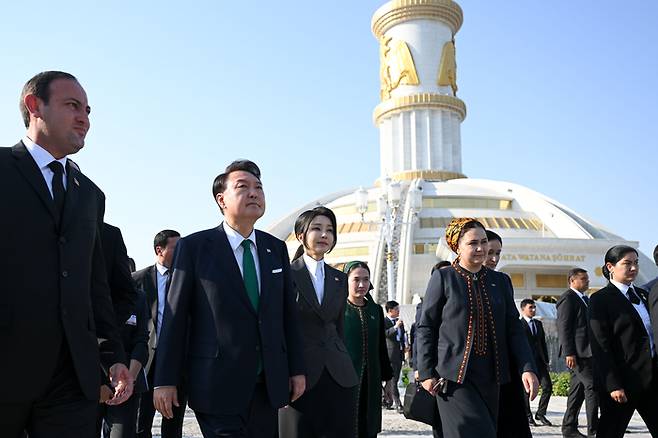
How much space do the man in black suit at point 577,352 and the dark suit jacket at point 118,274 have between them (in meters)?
5.19

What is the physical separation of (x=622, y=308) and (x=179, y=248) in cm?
383

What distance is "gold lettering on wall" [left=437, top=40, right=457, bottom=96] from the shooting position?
131 ft

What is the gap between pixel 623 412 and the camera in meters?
5.86

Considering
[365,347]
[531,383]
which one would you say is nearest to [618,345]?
[531,383]

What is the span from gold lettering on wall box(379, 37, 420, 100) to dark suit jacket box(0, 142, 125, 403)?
37.8 metres

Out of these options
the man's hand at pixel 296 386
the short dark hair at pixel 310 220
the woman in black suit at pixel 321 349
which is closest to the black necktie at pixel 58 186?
the man's hand at pixel 296 386

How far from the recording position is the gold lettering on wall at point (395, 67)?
39781 millimetres

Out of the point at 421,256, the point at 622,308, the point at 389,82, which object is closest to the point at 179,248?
the point at 622,308

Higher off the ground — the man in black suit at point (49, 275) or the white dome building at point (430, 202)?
the white dome building at point (430, 202)

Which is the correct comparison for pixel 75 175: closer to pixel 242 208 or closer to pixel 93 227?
pixel 93 227

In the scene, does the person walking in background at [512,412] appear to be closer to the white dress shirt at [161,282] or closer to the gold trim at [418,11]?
the white dress shirt at [161,282]

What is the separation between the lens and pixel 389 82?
40750 mm

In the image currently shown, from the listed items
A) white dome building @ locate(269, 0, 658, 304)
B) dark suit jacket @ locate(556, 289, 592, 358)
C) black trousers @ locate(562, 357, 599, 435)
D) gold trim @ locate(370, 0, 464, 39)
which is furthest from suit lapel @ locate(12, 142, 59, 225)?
gold trim @ locate(370, 0, 464, 39)

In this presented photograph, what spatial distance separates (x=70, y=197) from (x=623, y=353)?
459cm
